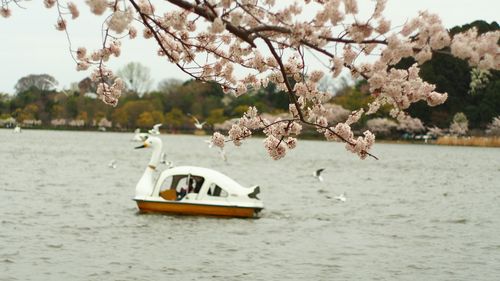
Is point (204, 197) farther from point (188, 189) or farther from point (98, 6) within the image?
point (98, 6)

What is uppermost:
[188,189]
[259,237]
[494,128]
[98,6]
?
[494,128]

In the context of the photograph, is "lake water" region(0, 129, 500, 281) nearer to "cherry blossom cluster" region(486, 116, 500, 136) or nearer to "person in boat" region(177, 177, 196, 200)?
"person in boat" region(177, 177, 196, 200)

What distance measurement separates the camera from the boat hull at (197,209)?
23172 mm

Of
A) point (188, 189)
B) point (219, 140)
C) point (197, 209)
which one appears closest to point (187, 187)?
point (188, 189)

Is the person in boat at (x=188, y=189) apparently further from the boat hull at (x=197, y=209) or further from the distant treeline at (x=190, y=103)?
the distant treeline at (x=190, y=103)

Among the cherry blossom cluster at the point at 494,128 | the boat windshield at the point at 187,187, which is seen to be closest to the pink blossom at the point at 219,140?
the boat windshield at the point at 187,187

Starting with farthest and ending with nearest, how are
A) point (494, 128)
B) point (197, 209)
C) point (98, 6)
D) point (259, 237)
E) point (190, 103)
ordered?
1. point (190, 103)
2. point (494, 128)
3. point (197, 209)
4. point (259, 237)
5. point (98, 6)

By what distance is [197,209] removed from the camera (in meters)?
23.3

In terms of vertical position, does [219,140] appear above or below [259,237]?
above

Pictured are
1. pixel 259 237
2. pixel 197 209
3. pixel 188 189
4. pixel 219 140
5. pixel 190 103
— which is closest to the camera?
pixel 219 140

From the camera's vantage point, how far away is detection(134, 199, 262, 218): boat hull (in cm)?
2317

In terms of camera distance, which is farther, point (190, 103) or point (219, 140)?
point (190, 103)

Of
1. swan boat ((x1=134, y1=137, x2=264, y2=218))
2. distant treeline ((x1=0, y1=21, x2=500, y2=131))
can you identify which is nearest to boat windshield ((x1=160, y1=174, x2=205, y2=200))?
swan boat ((x1=134, y1=137, x2=264, y2=218))

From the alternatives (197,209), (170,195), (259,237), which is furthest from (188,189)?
(259,237)
